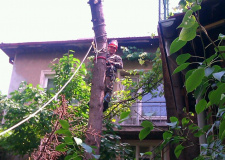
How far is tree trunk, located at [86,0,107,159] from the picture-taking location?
3.69 metres

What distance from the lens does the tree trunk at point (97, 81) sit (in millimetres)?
3686

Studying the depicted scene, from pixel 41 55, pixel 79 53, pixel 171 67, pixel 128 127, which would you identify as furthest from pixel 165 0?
pixel 41 55

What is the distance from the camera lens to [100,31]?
14.6 ft

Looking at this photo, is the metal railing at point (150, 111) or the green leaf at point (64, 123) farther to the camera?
the metal railing at point (150, 111)

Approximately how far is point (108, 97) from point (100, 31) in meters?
1.57

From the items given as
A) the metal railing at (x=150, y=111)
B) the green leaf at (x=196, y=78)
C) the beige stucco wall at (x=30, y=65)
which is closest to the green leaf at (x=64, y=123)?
the green leaf at (x=196, y=78)

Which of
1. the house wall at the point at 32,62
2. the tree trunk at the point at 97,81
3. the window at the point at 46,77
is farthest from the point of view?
the house wall at the point at 32,62

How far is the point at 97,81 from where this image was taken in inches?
161

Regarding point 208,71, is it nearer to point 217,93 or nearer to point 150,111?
point 217,93

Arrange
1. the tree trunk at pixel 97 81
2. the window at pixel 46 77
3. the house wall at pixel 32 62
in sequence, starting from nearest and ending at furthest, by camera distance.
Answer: the tree trunk at pixel 97 81 → the window at pixel 46 77 → the house wall at pixel 32 62

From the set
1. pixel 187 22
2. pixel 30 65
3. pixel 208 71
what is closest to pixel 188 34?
pixel 187 22

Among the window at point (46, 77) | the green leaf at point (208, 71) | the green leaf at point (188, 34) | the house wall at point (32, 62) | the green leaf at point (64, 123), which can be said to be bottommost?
the green leaf at point (64, 123)

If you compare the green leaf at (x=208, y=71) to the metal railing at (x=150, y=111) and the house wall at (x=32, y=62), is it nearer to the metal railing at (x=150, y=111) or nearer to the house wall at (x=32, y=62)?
the metal railing at (x=150, y=111)

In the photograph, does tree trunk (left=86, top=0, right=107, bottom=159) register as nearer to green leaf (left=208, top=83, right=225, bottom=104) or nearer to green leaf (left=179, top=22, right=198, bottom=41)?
green leaf (left=208, top=83, right=225, bottom=104)
